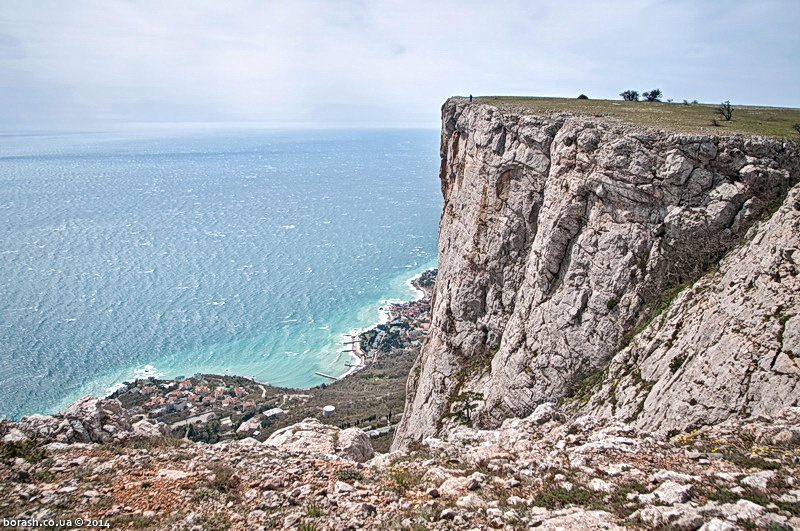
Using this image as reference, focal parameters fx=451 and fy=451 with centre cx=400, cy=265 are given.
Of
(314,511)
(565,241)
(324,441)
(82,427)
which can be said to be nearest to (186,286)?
(82,427)

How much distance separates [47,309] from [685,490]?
98.5m

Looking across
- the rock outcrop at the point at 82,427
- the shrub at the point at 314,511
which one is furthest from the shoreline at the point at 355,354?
the shrub at the point at 314,511

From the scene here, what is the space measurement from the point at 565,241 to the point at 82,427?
19.2 meters

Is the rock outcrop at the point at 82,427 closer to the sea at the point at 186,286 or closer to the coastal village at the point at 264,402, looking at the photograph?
the coastal village at the point at 264,402

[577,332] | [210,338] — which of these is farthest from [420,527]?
[210,338]

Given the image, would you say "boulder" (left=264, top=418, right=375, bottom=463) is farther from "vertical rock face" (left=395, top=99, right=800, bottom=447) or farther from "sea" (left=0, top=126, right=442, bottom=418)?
"sea" (left=0, top=126, right=442, bottom=418)

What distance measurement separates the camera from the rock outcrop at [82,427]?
11.9 meters

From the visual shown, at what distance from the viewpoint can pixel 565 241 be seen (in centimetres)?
2066

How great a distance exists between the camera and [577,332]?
1938 cm

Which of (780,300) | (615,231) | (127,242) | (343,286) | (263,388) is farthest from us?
(127,242)

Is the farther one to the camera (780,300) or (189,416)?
(189,416)

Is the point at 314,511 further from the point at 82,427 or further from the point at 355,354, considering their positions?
the point at 355,354

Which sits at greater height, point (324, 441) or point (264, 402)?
point (324, 441)

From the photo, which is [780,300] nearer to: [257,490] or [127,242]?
[257,490]
